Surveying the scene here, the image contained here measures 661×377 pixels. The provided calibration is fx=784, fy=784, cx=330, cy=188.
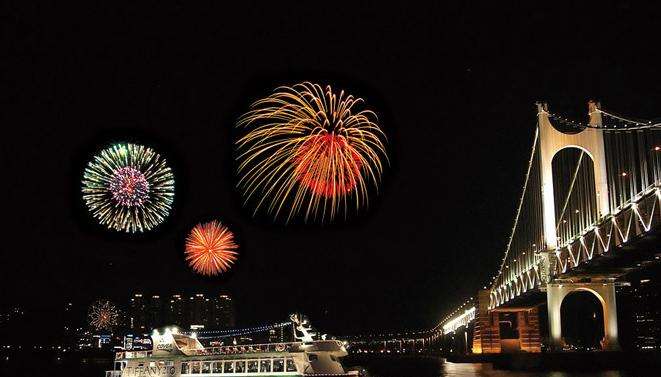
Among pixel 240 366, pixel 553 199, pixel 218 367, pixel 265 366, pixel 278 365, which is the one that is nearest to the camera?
pixel 278 365

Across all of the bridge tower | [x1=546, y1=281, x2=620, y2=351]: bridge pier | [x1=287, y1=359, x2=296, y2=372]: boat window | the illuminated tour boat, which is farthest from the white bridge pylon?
[x1=287, y1=359, x2=296, y2=372]: boat window

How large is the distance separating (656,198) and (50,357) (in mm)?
139158

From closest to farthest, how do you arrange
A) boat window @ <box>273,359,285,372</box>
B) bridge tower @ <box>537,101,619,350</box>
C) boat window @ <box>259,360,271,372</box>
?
boat window @ <box>273,359,285,372</box>, boat window @ <box>259,360,271,372</box>, bridge tower @ <box>537,101,619,350</box>

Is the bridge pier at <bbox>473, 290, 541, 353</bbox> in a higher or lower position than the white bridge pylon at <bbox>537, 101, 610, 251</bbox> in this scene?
lower

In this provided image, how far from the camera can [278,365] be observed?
30.2 metres

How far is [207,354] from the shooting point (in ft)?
107

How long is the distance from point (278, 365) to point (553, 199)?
36.0 metres

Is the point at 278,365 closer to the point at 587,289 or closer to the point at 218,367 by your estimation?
the point at 218,367

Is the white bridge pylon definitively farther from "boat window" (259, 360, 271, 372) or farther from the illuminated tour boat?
"boat window" (259, 360, 271, 372)

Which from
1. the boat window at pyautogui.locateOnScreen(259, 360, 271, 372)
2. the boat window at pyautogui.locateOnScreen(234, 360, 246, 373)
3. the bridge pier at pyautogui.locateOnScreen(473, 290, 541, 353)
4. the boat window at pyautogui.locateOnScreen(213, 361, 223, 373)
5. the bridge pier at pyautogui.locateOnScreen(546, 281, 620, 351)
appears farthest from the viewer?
the bridge pier at pyautogui.locateOnScreen(473, 290, 541, 353)

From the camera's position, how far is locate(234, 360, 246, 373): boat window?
103 ft

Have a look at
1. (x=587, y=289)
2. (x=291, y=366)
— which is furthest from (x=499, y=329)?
(x=291, y=366)

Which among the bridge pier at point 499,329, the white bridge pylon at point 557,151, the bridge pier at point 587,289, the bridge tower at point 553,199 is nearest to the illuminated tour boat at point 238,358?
the white bridge pylon at point 557,151

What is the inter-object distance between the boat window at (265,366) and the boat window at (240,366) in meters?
0.89
